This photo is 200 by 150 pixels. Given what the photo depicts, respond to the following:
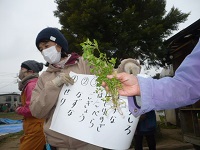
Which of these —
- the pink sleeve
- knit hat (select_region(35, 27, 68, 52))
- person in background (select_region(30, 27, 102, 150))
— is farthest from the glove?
the pink sleeve

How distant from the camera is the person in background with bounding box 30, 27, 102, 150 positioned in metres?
1.87

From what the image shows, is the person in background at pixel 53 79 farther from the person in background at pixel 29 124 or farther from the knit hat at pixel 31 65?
the knit hat at pixel 31 65

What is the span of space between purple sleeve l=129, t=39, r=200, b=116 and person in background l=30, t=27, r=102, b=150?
65 centimetres

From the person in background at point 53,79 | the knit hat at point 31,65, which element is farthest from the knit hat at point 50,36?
the knit hat at point 31,65

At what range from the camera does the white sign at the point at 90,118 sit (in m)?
1.71

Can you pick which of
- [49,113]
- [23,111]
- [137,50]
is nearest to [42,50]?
[49,113]

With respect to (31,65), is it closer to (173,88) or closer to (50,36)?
(50,36)

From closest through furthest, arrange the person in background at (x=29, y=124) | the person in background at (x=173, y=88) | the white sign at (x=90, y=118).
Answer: the person in background at (x=173, y=88), the white sign at (x=90, y=118), the person in background at (x=29, y=124)

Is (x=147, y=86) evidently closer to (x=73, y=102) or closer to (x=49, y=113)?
(x=73, y=102)

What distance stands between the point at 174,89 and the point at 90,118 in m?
0.88

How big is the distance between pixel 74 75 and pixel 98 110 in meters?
0.40

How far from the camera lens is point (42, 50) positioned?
2.23 metres


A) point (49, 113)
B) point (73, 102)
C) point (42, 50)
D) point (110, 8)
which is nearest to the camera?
point (73, 102)

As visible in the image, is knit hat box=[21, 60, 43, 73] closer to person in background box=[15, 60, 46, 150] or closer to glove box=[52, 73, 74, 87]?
person in background box=[15, 60, 46, 150]
